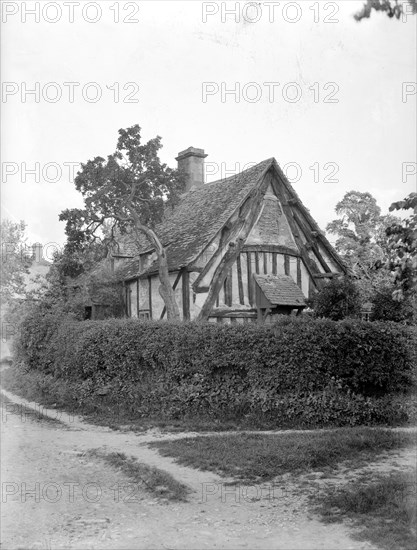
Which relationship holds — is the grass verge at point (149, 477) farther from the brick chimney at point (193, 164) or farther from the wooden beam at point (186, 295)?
the brick chimney at point (193, 164)

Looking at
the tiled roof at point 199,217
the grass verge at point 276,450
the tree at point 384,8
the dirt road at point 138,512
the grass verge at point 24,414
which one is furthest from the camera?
the tiled roof at point 199,217

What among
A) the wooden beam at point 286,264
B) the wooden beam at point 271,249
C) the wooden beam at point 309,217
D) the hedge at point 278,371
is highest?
Result: the wooden beam at point 309,217

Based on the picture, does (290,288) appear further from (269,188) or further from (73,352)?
(73,352)

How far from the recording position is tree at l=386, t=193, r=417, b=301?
18.2 ft

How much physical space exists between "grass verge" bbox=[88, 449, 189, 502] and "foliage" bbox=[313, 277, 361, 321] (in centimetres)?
610

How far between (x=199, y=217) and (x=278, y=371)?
9171 millimetres

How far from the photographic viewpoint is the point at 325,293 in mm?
13914

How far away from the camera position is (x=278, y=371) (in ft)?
41.2

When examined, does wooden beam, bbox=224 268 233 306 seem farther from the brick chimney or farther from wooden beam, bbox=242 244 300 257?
the brick chimney

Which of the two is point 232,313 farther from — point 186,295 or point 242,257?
point 242,257

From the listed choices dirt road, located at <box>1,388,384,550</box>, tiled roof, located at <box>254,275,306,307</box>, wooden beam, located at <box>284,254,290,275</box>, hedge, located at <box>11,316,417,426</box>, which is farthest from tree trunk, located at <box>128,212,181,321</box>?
dirt road, located at <box>1,388,384,550</box>

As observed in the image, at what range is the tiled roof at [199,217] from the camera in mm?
18453

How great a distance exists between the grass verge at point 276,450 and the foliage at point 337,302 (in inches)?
123

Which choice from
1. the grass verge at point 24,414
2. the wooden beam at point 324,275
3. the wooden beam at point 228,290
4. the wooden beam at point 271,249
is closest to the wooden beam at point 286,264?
the wooden beam at point 271,249
